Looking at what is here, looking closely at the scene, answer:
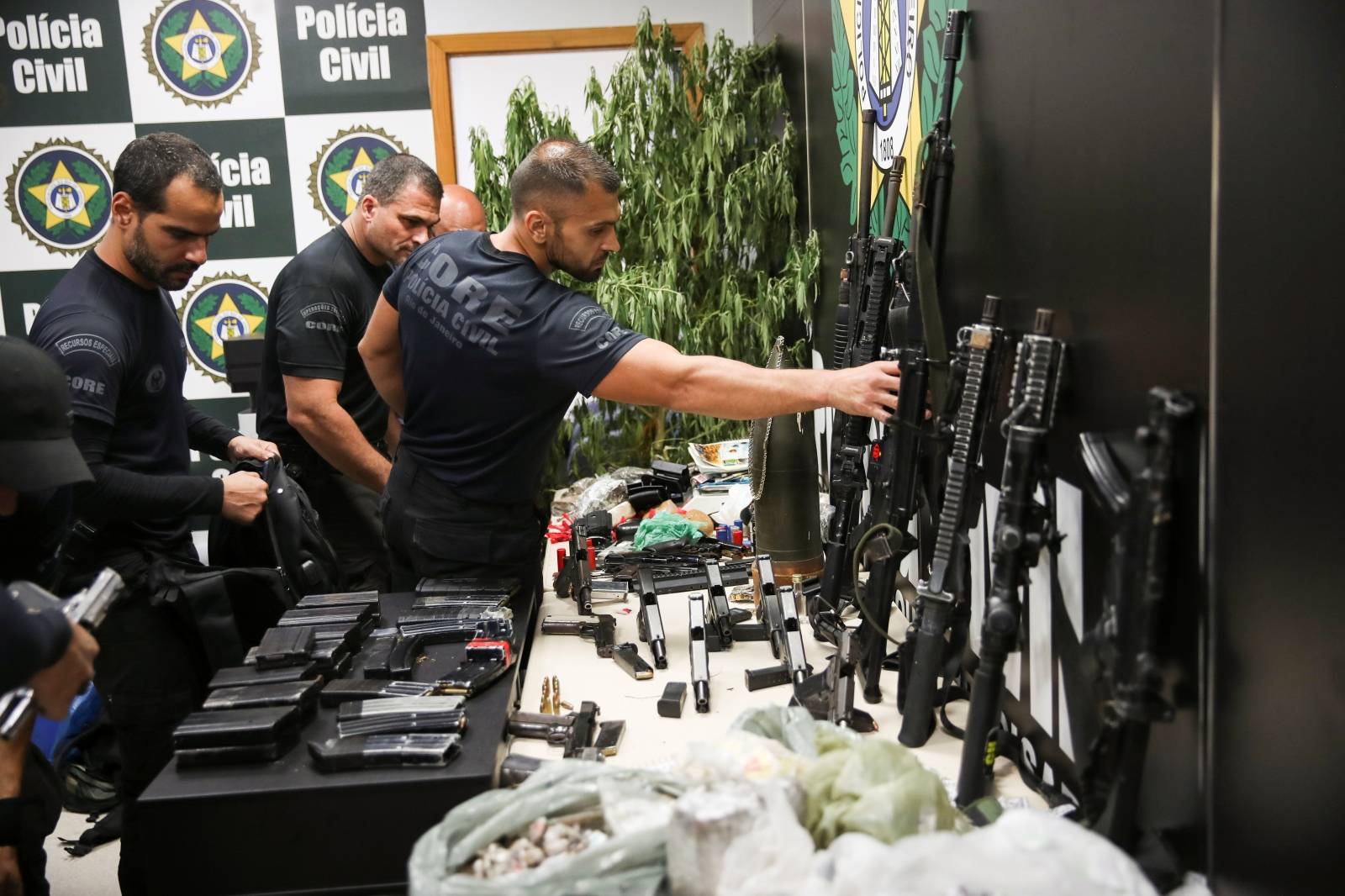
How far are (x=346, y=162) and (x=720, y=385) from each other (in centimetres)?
350

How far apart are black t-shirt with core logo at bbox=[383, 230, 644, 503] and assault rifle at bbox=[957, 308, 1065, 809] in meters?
0.86

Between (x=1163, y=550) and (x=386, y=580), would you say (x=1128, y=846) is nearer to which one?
(x=1163, y=550)

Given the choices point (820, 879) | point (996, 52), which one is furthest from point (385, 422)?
point (820, 879)

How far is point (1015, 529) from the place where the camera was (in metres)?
1.44

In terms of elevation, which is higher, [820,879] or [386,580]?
[820,879]

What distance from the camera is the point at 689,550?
2.96m

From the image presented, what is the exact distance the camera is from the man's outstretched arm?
2.06m

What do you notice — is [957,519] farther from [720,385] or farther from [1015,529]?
[720,385]

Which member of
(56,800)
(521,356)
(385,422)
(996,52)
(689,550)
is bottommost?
(56,800)

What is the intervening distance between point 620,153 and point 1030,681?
114 inches

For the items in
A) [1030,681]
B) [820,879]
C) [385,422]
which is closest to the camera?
[820,879]

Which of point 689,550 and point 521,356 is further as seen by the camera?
point 689,550

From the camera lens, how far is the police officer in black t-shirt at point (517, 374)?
212 cm

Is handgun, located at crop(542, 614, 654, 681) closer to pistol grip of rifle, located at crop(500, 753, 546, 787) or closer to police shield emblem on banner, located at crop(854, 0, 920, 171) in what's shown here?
pistol grip of rifle, located at crop(500, 753, 546, 787)
